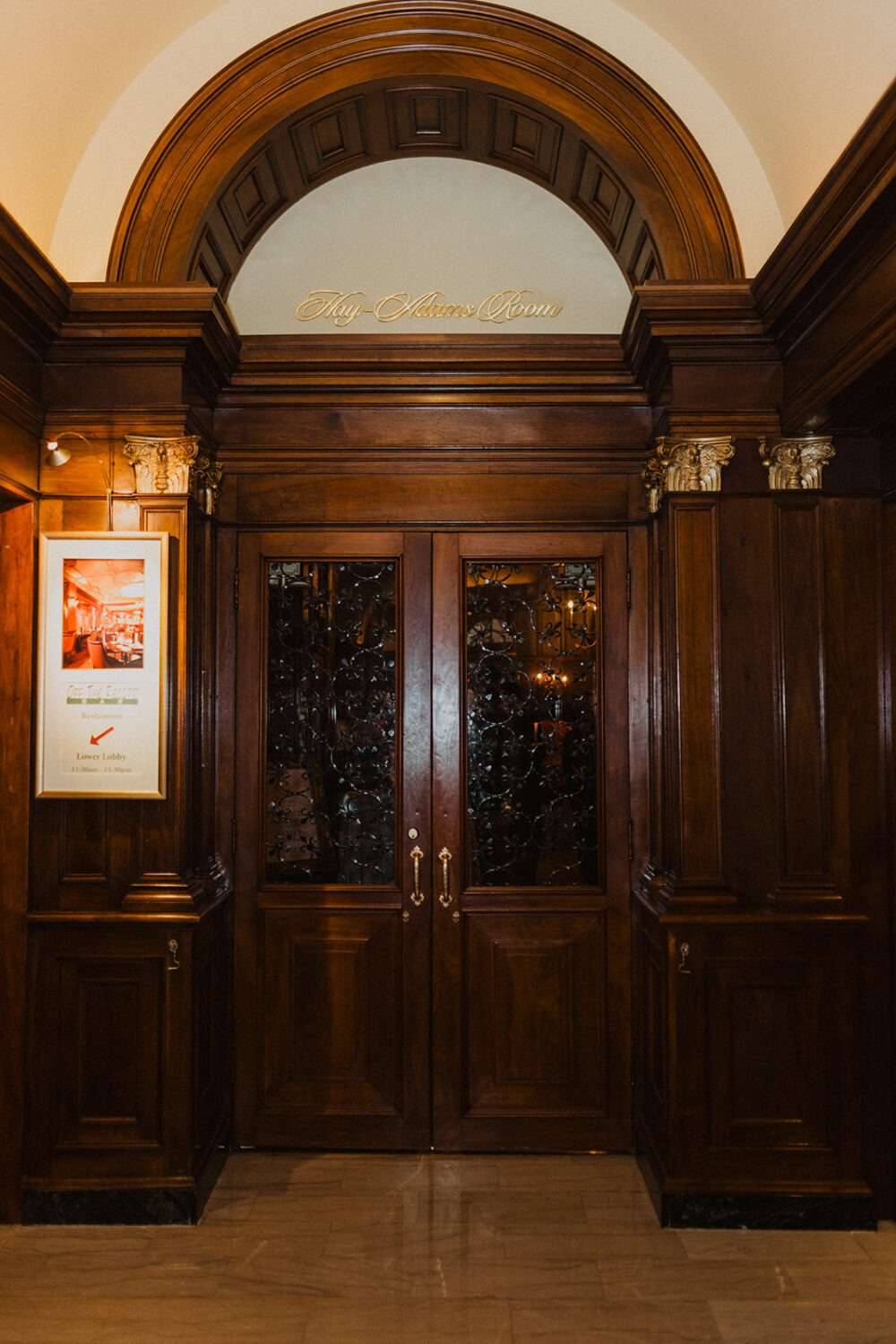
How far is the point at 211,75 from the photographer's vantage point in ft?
12.4

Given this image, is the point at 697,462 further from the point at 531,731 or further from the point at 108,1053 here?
the point at 108,1053

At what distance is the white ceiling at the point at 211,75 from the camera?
10.8 ft

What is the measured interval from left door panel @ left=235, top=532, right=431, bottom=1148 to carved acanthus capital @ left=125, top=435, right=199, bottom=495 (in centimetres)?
56

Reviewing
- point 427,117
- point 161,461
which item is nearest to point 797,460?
point 427,117

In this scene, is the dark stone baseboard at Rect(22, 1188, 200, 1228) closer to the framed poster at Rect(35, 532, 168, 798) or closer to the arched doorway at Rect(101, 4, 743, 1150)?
the arched doorway at Rect(101, 4, 743, 1150)

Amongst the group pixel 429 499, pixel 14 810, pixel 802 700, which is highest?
pixel 429 499

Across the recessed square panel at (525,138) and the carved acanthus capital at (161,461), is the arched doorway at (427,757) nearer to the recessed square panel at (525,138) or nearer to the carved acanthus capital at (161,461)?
the recessed square panel at (525,138)

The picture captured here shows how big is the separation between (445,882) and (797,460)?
2092 mm

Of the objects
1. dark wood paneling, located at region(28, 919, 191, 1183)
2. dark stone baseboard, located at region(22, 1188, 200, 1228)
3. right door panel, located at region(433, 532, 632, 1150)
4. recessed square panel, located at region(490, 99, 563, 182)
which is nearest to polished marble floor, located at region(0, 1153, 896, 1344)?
dark stone baseboard, located at region(22, 1188, 200, 1228)

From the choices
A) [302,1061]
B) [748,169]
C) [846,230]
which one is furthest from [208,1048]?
[748,169]

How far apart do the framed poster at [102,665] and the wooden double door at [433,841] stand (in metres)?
0.61

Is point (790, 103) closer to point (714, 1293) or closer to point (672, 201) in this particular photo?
point (672, 201)

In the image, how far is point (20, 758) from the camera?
3.60 meters

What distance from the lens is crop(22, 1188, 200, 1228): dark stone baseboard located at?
351cm
